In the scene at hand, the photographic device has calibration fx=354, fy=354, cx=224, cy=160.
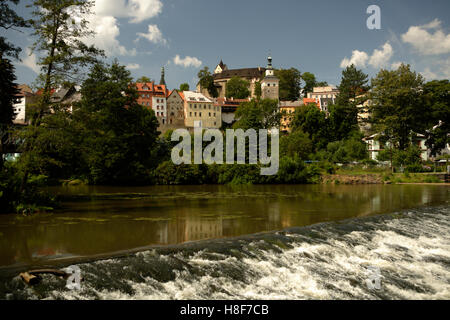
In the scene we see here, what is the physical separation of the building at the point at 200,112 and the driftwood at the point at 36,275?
83600 mm

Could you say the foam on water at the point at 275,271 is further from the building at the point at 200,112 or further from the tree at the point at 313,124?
the building at the point at 200,112

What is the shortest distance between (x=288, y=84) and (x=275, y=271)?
11189cm

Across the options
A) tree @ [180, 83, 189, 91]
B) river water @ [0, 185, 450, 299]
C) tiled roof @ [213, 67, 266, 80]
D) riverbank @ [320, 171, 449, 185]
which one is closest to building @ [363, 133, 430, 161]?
riverbank @ [320, 171, 449, 185]

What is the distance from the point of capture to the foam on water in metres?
7.11

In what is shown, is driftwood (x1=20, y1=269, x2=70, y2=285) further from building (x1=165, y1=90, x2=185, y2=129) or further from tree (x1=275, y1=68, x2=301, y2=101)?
tree (x1=275, y1=68, x2=301, y2=101)

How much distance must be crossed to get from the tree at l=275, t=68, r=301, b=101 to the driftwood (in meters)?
109

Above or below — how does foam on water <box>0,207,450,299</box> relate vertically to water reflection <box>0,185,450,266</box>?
below

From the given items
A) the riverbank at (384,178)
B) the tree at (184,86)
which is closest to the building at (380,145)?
the riverbank at (384,178)

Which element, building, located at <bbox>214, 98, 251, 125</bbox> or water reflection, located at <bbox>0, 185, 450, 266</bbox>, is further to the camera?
building, located at <bbox>214, 98, 251, 125</bbox>

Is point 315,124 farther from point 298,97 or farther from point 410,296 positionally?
point 410,296

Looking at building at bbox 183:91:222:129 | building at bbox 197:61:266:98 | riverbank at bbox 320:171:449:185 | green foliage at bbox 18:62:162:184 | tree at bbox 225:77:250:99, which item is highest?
building at bbox 197:61:266:98

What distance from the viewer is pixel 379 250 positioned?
11.0 m

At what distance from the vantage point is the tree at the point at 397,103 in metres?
52.6

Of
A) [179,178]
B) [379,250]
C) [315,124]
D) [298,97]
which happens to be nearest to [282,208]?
[379,250]
